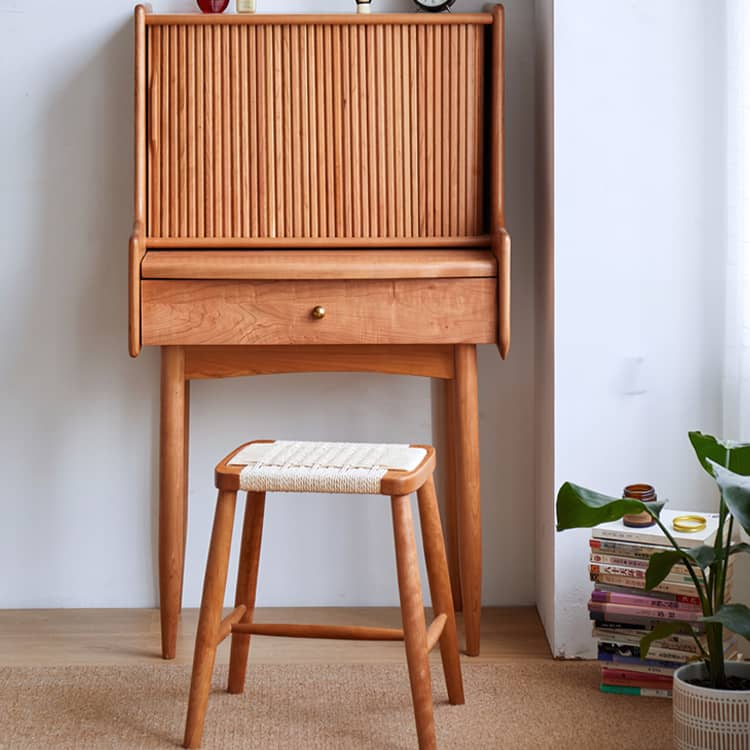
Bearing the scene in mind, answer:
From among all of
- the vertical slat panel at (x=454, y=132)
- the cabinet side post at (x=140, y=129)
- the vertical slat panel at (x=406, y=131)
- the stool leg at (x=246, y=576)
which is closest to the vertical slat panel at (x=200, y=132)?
the cabinet side post at (x=140, y=129)

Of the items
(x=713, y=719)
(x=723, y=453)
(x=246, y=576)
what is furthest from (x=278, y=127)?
(x=713, y=719)

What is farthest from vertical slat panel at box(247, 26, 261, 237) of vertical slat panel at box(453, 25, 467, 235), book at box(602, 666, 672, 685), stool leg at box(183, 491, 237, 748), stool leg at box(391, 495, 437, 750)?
book at box(602, 666, 672, 685)

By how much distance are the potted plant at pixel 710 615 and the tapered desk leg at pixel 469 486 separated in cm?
57

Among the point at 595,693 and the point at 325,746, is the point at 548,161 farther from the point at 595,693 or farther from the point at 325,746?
the point at 325,746

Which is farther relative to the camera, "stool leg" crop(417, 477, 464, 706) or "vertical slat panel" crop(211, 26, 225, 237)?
"vertical slat panel" crop(211, 26, 225, 237)

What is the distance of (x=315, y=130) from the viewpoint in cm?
250

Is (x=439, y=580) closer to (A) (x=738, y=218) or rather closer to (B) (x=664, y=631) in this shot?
(B) (x=664, y=631)

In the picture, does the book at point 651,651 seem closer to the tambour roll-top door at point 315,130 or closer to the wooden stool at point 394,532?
the wooden stool at point 394,532

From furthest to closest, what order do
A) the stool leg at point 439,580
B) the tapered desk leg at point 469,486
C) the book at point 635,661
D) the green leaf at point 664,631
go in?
the tapered desk leg at point 469,486, the book at point 635,661, the stool leg at point 439,580, the green leaf at point 664,631

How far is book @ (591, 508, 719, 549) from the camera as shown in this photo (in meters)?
2.13

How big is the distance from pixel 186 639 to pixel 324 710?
20.6 inches

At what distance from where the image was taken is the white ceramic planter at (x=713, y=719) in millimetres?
1828

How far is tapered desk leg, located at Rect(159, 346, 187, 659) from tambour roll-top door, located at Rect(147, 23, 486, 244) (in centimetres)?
32

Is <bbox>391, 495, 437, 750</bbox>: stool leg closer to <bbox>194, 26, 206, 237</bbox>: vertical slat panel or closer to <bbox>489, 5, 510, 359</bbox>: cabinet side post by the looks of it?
<bbox>489, 5, 510, 359</bbox>: cabinet side post
